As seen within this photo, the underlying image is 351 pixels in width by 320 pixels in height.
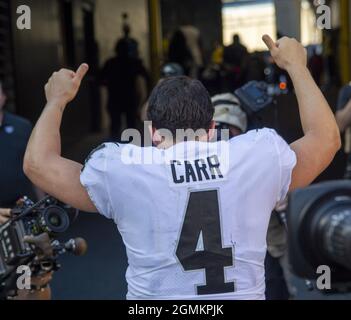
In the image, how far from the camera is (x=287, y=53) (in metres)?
2.67

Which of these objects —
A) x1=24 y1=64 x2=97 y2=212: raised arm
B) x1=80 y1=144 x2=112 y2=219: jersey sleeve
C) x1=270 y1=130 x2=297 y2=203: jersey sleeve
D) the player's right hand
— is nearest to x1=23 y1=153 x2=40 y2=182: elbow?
x1=24 y1=64 x2=97 y2=212: raised arm

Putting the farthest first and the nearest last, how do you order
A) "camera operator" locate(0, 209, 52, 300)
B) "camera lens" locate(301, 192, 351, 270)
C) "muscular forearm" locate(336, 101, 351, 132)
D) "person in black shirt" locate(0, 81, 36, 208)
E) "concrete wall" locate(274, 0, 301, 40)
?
"concrete wall" locate(274, 0, 301, 40) → "muscular forearm" locate(336, 101, 351, 132) → "person in black shirt" locate(0, 81, 36, 208) → "camera operator" locate(0, 209, 52, 300) → "camera lens" locate(301, 192, 351, 270)

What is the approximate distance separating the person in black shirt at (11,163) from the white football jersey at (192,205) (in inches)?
79.6

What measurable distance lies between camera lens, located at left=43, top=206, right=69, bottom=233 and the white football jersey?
859 mm

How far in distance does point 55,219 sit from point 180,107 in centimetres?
109

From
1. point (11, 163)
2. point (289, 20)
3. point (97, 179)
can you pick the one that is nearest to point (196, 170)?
point (97, 179)

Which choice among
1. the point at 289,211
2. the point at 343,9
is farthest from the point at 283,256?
the point at 343,9

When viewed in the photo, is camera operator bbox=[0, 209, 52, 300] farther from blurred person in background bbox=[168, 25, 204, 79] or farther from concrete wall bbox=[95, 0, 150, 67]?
concrete wall bbox=[95, 0, 150, 67]

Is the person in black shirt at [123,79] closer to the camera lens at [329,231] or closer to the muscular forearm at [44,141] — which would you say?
the muscular forearm at [44,141]

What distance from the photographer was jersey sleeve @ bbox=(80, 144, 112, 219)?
8.12ft

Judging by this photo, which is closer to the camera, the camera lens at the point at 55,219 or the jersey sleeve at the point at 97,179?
the jersey sleeve at the point at 97,179

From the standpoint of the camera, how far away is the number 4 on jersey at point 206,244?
2461mm

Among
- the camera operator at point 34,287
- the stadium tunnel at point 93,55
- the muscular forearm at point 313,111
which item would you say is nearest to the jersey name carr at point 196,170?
the muscular forearm at point 313,111
